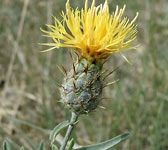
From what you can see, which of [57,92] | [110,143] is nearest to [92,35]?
[110,143]

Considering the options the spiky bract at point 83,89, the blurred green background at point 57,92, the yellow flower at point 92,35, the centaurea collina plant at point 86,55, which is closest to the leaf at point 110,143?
the centaurea collina plant at point 86,55

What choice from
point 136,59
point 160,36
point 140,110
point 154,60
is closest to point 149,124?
point 140,110

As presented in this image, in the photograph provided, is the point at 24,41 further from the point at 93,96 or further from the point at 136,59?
the point at 93,96

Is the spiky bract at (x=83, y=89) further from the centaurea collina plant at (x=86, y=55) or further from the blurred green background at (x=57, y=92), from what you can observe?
the blurred green background at (x=57, y=92)

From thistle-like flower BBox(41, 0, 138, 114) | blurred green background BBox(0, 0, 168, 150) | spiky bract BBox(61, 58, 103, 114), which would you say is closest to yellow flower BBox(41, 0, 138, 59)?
thistle-like flower BBox(41, 0, 138, 114)

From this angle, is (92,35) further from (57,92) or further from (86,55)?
(57,92)

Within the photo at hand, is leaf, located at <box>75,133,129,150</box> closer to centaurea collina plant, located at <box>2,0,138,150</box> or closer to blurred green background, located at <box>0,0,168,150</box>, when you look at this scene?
centaurea collina plant, located at <box>2,0,138,150</box>
